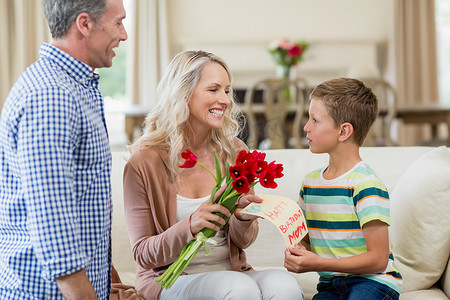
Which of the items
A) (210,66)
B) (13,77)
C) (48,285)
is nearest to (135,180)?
(210,66)

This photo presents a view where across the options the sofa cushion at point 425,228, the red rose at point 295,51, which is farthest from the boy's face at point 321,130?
the red rose at point 295,51

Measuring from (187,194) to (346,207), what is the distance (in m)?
0.48

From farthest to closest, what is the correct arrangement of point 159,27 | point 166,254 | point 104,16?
point 159,27 → point 166,254 → point 104,16

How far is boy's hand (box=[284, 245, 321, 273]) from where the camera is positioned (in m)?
1.47

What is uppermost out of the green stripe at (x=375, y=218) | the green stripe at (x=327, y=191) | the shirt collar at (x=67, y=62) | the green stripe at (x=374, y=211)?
the shirt collar at (x=67, y=62)

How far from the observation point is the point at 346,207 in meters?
1.61

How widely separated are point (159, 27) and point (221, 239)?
5886mm

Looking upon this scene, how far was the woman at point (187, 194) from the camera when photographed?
159cm

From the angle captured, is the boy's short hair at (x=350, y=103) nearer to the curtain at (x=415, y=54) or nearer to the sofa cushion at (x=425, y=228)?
the sofa cushion at (x=425, y=228)

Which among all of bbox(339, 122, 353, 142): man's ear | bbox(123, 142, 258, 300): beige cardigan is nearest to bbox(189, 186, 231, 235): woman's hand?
bbox(123, 142, 258, 300): beige cardigan

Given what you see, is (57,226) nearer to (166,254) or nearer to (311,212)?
(166,254)

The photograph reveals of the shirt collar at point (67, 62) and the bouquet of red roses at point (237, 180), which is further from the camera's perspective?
the bouquet of red roses at point (237, 180)

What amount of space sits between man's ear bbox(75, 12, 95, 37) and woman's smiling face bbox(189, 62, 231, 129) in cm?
54

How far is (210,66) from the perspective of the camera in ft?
5.83
